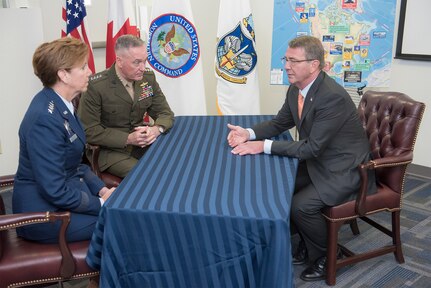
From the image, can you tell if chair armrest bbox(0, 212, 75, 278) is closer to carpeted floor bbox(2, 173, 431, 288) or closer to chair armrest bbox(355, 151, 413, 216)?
carpeted floor bbox(2, 173, 431, 288)

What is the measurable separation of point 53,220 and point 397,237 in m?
1.90

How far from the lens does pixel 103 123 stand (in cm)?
261

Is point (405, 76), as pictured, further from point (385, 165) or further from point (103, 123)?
point (103, 123)

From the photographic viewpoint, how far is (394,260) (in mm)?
2508

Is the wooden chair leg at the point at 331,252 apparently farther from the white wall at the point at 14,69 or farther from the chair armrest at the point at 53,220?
the white wall at the point at 14,69

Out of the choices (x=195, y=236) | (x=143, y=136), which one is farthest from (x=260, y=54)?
(x=195, y=236)

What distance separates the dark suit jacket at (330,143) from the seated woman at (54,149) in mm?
960

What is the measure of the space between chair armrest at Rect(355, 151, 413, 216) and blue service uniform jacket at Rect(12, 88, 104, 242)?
4.32 feet

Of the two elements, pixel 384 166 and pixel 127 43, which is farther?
pixel 127 43

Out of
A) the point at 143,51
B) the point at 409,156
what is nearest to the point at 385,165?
the point at 409,156

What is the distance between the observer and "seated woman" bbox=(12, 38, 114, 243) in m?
1.63

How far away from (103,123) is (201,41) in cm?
237

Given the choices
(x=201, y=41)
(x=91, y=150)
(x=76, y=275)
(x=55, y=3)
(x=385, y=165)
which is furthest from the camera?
(x=201, y=41)

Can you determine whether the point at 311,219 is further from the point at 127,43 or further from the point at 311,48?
the point at 127,43
